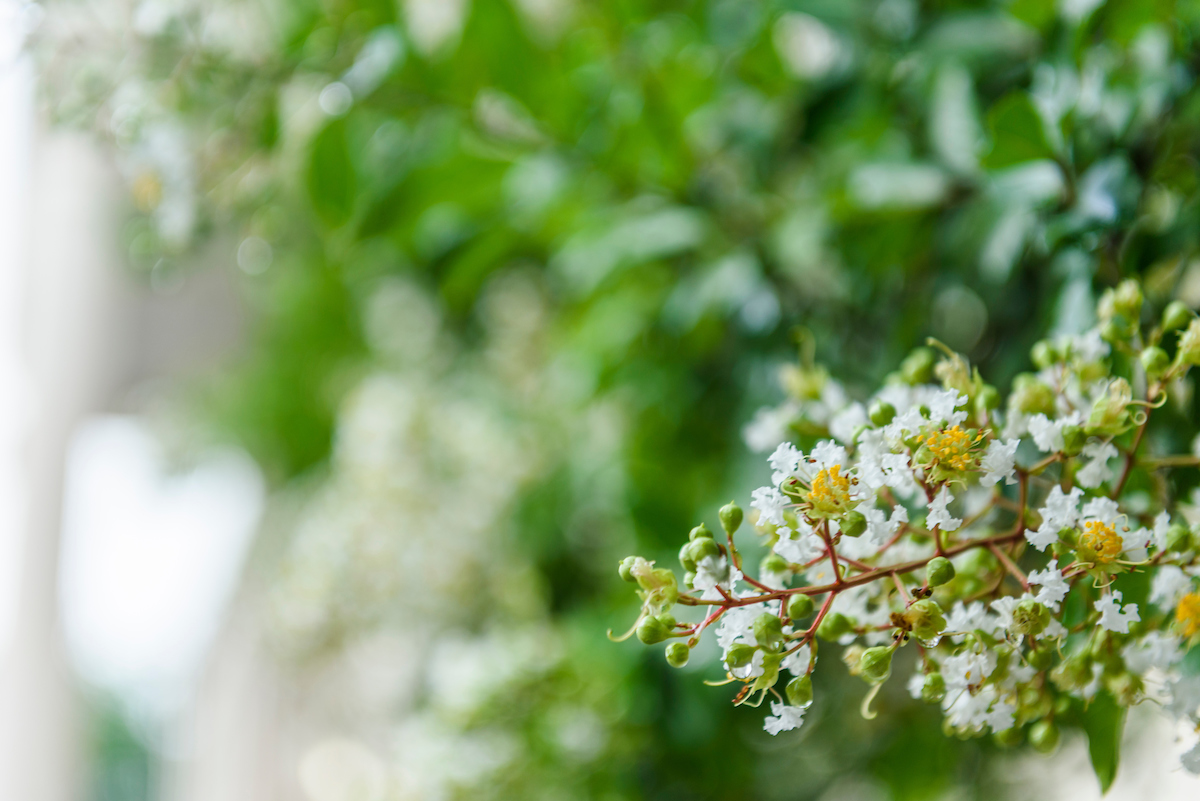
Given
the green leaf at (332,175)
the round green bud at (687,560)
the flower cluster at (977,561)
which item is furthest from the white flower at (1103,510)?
the green leaf at (332,175)

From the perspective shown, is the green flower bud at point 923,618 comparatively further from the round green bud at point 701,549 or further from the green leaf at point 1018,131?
the green leaf at point 1018,131

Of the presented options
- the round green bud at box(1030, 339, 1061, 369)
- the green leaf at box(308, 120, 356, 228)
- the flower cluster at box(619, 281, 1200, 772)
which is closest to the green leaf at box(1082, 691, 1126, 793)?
the flower cluster at box(619, 281, 1200, 772)

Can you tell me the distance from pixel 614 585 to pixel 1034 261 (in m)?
0.38

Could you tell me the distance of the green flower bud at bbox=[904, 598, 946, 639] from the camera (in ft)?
0.75

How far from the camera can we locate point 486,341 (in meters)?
0.93

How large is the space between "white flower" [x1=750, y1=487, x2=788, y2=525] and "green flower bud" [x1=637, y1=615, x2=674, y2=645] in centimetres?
4

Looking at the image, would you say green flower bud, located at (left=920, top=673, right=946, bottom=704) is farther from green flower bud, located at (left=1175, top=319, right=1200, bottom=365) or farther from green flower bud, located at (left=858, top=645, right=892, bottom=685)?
green flower bud, located at (left=1175, top=319, right=1200, bottom=365)

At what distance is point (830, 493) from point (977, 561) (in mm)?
76

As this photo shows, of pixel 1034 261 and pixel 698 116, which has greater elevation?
pixel 698 116

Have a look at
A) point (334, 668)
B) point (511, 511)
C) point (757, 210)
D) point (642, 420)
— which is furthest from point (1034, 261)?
point (334, 668)

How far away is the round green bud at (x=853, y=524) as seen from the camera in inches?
8.8

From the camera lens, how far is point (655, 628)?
0.23 m

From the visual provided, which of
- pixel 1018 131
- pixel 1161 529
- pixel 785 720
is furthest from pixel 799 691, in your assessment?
pixel 1018 131

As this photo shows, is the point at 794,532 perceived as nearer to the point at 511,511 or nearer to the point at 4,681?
the point at 511,511
